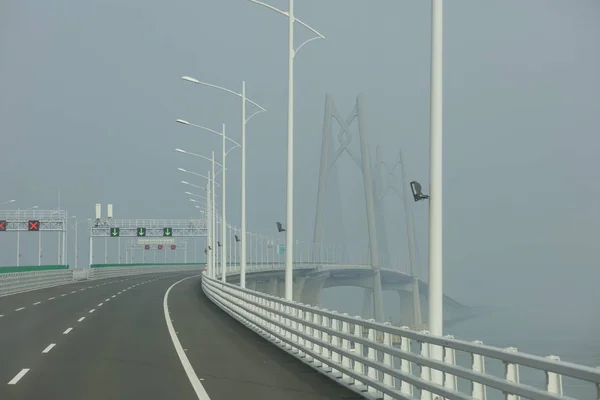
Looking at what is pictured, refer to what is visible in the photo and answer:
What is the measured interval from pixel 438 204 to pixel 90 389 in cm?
606

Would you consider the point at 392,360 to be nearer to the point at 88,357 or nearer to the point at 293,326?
the point at 293,326

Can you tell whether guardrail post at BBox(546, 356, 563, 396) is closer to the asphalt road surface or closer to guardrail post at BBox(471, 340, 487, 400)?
guardrail post at BBox(471, 340, 487, 400)

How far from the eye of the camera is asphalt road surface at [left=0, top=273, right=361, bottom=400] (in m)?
14.9

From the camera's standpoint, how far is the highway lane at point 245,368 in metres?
14.8

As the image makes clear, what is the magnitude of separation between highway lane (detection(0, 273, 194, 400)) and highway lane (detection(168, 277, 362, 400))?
0.55 meters

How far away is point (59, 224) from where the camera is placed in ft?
352

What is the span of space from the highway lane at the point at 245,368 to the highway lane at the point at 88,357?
1.81 ft

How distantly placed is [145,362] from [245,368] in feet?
7.47

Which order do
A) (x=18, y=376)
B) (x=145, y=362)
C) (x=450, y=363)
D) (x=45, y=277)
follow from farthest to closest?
(x=45, y=277) < (x=145, y=362) < (x=18, y=376) < (x=450, y=363)

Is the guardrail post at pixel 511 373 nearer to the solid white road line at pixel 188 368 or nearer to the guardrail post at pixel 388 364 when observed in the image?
the guardrail post at pixel 388 364

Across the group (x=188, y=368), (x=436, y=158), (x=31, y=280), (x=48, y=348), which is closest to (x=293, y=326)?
(x=188, y=368)

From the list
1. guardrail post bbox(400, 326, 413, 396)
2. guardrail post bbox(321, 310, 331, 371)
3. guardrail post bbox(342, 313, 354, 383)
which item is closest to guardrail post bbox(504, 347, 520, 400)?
guardrail post bbox(400, 326, 413, 396)

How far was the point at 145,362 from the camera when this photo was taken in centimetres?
1942

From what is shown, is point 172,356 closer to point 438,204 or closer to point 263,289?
point 438,204
